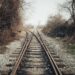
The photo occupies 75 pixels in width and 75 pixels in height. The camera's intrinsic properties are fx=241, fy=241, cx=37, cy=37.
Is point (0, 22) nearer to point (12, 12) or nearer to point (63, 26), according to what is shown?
point (12, 12)

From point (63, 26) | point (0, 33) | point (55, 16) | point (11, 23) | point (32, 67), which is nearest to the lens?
point (32, 67)

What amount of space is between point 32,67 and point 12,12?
676 inches

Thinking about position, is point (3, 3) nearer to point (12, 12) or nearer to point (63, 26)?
point (12, 12)

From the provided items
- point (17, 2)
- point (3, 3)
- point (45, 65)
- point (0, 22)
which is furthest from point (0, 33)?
point (45, 65)

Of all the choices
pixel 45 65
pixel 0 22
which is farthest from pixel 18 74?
pixel 0 22

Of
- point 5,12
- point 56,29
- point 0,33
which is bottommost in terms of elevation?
point 56,29

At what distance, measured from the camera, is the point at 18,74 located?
8477 mm

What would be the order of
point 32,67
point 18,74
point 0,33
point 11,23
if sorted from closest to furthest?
point 18,74
point 32,67
point 0,33
point 11,23

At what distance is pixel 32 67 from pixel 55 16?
3069cm

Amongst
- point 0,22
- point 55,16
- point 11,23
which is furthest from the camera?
point 55,16

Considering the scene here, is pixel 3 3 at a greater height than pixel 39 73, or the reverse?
pixel 3 3

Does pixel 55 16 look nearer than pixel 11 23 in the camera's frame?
No

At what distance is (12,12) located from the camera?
2614 cm

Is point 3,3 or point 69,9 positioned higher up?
point 3,3
